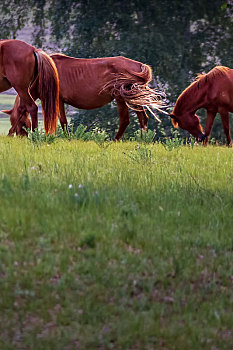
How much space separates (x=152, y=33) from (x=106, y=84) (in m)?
5.91

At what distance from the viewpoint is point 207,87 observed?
14031 millimetres

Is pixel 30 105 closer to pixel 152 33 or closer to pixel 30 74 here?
pixel 30 74

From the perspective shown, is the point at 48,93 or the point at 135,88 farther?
the point at 135,88

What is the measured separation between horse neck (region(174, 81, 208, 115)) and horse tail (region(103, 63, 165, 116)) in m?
1.30

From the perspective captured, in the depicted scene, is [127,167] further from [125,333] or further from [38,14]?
[38,14]

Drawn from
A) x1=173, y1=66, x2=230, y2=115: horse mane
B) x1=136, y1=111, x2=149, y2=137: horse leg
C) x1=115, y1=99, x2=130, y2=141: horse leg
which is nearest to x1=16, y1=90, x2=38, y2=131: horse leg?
x1=115, y1=99, x2=130, y2=141: horse leg

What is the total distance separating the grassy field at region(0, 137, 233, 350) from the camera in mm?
4465

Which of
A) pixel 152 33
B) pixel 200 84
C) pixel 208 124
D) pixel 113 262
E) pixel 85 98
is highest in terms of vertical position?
pixel 152 33

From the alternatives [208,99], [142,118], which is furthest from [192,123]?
[142,118]

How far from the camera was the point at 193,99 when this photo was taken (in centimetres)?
1413

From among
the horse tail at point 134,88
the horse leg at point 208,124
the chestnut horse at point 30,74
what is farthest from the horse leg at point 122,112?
the chestnut horse at point 30,74

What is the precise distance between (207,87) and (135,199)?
8.16m

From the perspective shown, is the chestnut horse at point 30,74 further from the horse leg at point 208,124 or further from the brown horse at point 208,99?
the horse leg at point 208,124

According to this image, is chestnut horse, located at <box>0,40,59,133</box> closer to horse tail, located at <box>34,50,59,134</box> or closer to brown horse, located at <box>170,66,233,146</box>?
horse tail, located at <box>34,50,59,134</box>
